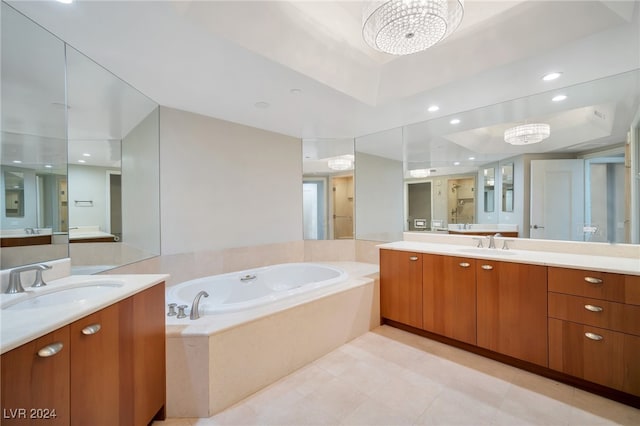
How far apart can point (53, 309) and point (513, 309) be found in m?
2.70

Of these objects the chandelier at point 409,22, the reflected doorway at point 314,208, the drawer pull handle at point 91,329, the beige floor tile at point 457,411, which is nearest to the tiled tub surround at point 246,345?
the drawer pull handle at point 91,329

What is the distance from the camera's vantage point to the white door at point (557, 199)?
7.48ft

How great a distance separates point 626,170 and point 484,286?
1.42 m

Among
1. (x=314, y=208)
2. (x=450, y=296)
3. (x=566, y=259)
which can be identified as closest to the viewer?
(x=566, y=259)

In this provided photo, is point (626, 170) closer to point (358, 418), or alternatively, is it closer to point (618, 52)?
point (618, 52)

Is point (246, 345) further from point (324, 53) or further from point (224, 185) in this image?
point (324, 53)

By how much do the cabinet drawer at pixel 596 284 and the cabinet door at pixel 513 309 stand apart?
73mm

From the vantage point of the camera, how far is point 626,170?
205 centimetres

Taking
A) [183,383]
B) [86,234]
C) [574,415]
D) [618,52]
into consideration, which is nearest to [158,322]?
[183,383]

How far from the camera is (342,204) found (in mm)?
3812

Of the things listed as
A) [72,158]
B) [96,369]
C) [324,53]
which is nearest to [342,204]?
[324,53]

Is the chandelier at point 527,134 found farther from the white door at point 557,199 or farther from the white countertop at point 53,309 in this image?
the white countertop at point 53,309

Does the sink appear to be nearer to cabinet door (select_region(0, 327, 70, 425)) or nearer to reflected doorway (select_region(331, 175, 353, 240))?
cabinet door (select_region(0, 327, 70, 425))

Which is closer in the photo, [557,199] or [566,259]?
[566,259]
